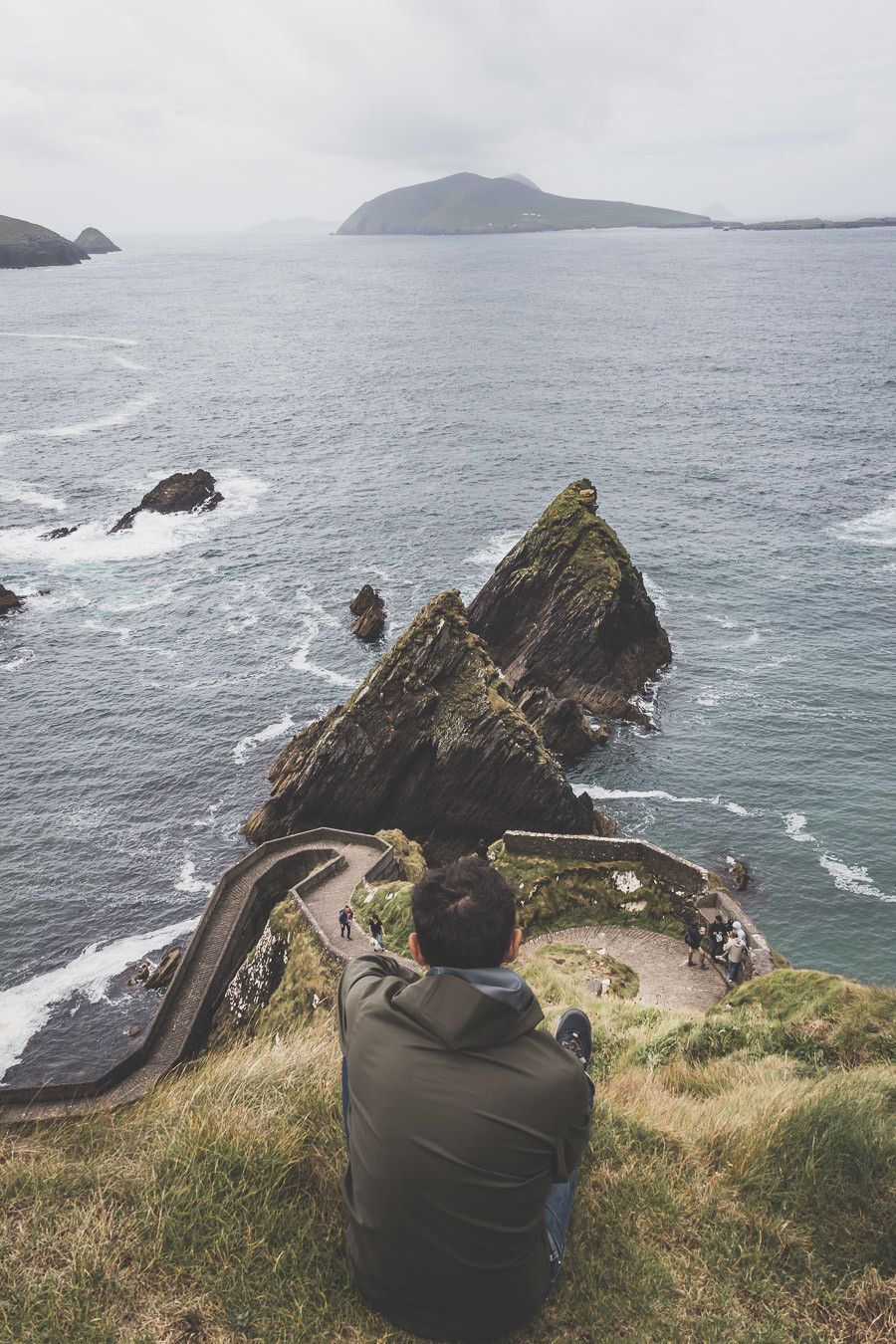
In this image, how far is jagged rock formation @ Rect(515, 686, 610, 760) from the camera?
134 ft

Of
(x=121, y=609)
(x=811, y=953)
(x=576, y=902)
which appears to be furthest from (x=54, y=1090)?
(x=121, y=609)

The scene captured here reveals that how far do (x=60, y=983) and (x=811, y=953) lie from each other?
982 inches

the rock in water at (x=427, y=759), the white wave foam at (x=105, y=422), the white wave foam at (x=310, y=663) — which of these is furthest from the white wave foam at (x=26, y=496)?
the rock in water at (x=427, y=759)

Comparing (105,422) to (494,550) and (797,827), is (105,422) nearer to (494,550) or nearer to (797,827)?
(494,550)

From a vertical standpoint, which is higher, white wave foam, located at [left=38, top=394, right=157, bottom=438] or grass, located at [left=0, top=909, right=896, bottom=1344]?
white wave foam, located at [left=38, top=394, right=157, bottom=438]

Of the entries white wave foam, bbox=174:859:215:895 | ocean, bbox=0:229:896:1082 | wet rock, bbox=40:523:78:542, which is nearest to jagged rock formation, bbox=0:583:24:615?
ocean, bbox=0:229:896:1082

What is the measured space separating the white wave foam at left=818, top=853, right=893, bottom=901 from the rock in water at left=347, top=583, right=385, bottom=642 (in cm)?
2721

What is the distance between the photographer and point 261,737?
4338 cm

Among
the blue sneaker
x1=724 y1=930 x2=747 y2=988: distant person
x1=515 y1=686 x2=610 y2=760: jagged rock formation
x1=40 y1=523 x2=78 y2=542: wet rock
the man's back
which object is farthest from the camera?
x1=40 y1=523 x2=78 y2=542: wet rock

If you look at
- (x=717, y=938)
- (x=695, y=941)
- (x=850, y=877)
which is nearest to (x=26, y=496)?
(x=850, y=877)

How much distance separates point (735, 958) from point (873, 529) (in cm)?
5136

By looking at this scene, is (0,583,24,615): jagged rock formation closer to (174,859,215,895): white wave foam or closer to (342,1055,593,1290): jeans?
(174,859,215,895): white wave foam

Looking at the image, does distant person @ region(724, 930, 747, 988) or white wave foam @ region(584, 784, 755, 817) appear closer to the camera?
distant person @ region(724, 930, 747, 988)

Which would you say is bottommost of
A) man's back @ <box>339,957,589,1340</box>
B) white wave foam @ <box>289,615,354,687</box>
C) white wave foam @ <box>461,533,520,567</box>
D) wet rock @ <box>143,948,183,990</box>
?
wet rock @ <box>143,948,183,990</box>
